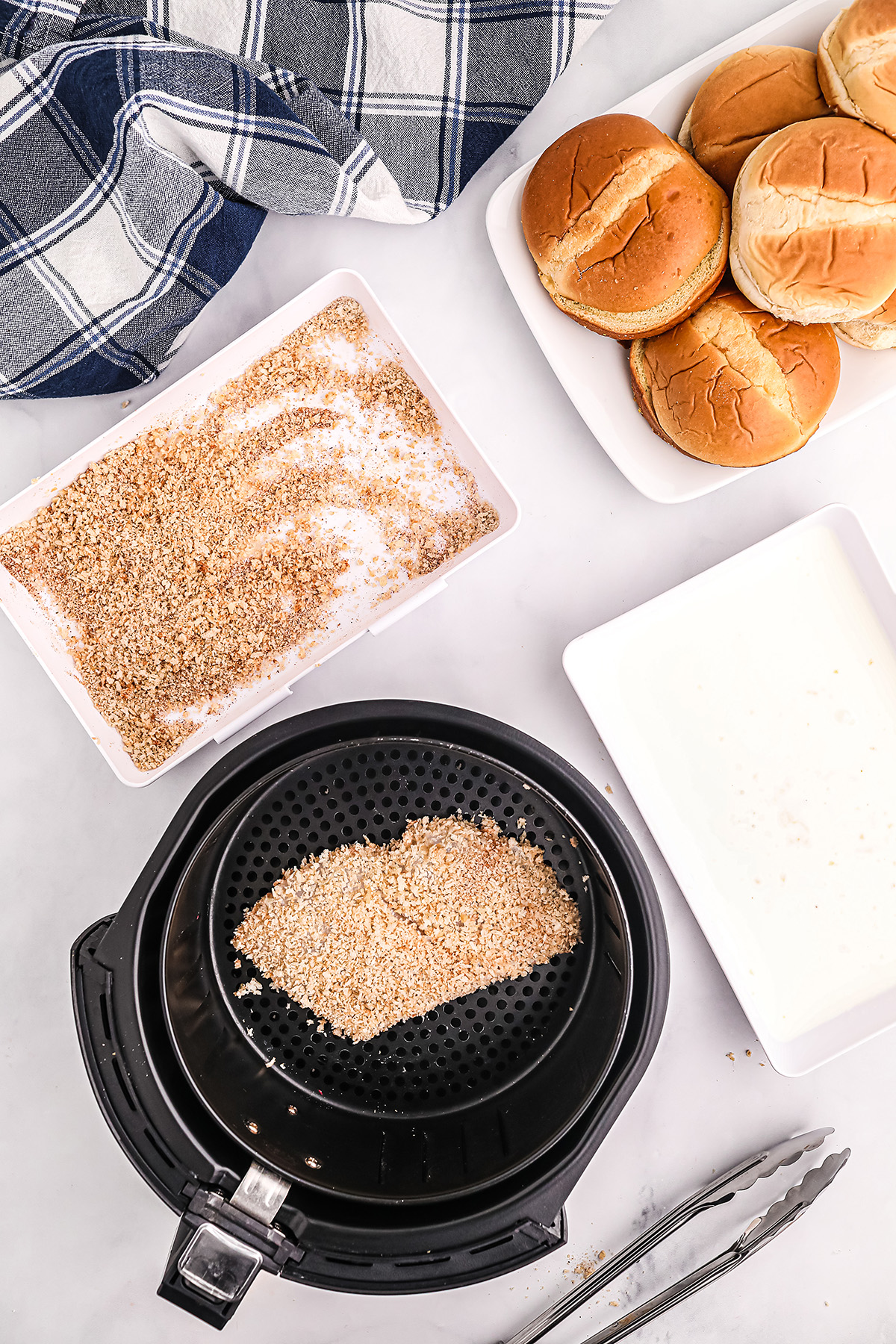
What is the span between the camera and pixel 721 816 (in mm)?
905

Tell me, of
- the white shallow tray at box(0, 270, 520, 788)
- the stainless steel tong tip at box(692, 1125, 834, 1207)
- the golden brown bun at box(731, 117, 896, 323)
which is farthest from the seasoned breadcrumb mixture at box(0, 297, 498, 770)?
the stainless steel tong tip at box(692, 1125, 834, 1207)

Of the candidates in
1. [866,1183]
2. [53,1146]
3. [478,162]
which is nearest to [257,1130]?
[53,1146]

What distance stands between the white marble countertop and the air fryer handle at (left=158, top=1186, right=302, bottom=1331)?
36cm

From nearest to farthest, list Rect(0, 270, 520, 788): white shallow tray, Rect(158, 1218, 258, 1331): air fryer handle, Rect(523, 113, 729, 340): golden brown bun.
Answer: Rect(158, 1218, 258, 1331): air fryer handle → Rect(523, 113, 729, 340): golden brown bun → Rect(0, 270, 520, 788): white shallow tray

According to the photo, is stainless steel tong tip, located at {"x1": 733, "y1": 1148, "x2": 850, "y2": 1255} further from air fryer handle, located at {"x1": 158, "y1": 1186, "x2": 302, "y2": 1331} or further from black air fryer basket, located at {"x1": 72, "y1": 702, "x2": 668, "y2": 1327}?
air fryer handle, located at {"x1": 158, "y1": 1186, "x2": 302, "y2": 1331}

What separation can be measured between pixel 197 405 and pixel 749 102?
1.97 feet

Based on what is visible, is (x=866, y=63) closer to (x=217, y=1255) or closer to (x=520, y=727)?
(x=520, y=727)

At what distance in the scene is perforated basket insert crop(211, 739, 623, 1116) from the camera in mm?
863

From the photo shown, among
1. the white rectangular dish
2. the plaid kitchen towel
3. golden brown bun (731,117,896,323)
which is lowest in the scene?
the white rectangular dish

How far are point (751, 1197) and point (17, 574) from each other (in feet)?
3.45

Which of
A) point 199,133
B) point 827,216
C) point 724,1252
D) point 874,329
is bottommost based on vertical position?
point 724,1252

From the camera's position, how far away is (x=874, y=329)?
2.64 ft

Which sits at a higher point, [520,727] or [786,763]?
[520,727]

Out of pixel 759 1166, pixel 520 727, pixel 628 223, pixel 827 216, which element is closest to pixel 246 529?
pixel 520 727
